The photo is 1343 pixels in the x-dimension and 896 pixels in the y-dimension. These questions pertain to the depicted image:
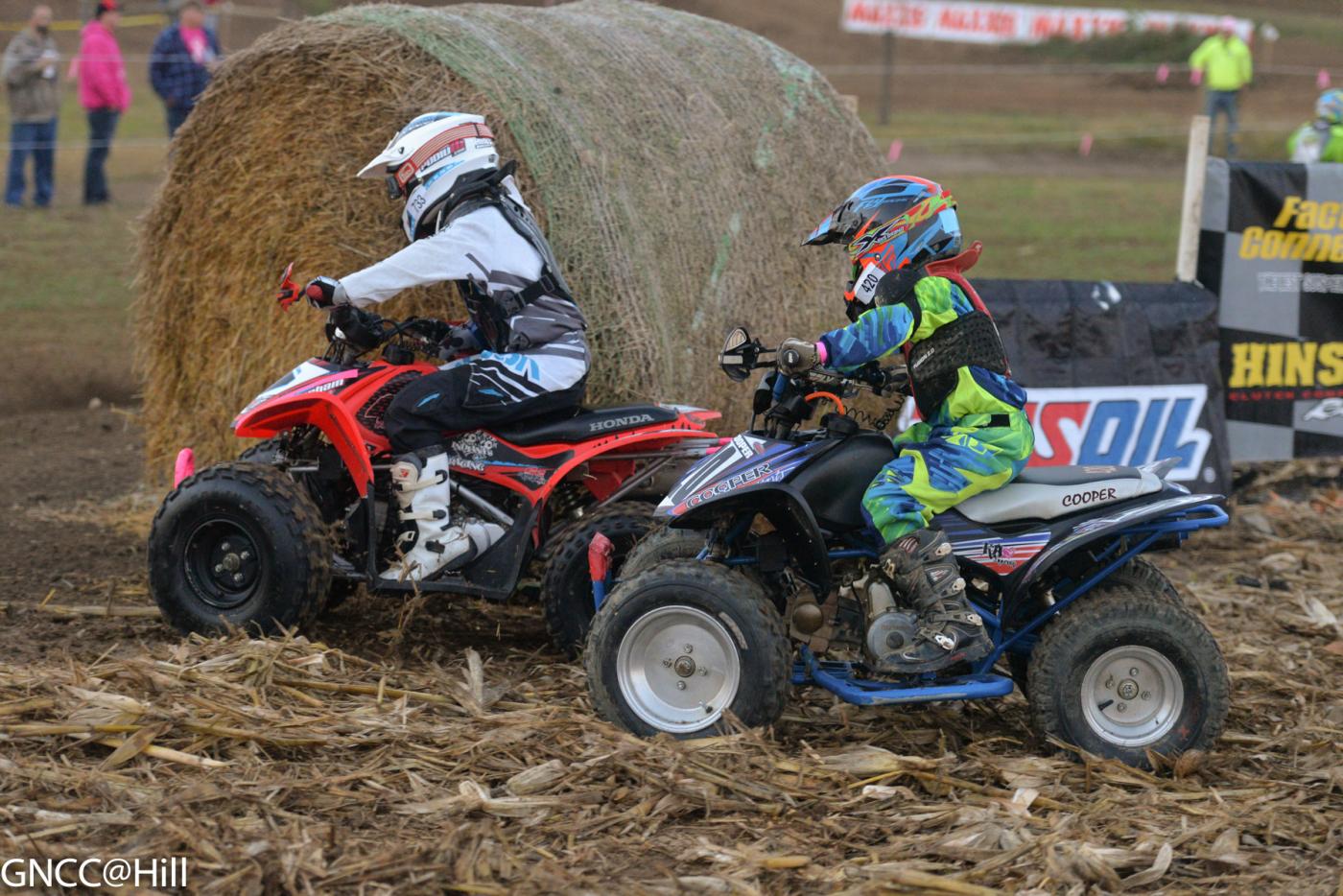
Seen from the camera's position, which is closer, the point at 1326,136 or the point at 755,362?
the point at 755,362

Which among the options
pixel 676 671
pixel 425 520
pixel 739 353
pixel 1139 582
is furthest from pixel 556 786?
pixel 1139 582

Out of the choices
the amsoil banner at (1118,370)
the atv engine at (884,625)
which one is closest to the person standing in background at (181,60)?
the amsoil banner at (1118,370)

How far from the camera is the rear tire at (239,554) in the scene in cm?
602

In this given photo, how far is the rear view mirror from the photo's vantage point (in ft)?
16.8

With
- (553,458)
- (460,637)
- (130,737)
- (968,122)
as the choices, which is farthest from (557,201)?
(968,122)

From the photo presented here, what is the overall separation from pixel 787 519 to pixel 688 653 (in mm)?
528

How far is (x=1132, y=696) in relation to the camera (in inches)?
205

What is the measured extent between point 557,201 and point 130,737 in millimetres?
3240

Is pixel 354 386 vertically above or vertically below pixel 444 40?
below

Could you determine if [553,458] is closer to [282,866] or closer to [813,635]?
[813,635]

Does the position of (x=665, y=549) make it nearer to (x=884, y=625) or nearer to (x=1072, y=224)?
(x=884, y=625)

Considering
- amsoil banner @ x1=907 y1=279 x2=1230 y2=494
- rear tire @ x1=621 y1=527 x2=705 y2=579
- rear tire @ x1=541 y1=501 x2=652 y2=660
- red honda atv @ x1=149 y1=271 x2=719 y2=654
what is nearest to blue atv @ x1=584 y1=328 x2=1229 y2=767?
rear tire @ x1=621 y1=527 x2=705 y2=579

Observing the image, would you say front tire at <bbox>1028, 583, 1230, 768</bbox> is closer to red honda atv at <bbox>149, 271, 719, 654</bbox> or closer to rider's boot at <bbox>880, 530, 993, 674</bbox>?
rider's boot at <bbox>880, 530, 993, 674</bbox>

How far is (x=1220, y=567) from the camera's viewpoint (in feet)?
27.0
